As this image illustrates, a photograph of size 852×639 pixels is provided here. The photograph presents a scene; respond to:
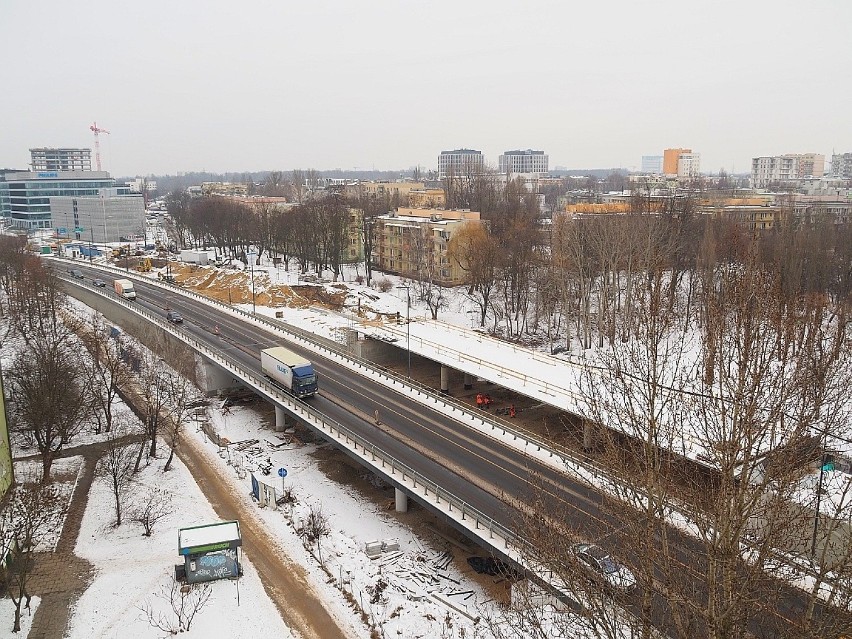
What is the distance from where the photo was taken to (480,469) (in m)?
28.6

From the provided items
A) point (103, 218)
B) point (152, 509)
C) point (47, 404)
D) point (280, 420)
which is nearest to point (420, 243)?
point (280, 420)

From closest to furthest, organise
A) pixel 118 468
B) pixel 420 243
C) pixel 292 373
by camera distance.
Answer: pixel 118 468
pixel 292 373
pixel 420 243

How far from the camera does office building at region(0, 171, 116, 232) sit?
153125 mm

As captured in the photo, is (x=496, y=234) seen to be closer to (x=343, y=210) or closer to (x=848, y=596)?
(x=343, y=210)

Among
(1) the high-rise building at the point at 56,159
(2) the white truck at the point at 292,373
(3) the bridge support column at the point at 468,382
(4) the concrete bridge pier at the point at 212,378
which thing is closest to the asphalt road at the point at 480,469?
(2) the white truck at the point at 292,373

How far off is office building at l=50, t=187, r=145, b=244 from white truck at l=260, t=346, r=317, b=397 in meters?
107

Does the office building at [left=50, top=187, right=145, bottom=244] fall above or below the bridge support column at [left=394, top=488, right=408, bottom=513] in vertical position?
above

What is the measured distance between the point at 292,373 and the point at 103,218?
114 metres

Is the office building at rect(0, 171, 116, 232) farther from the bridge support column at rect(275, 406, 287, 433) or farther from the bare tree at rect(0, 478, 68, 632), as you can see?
the bare tree at rect(0, 478, 68, 632)

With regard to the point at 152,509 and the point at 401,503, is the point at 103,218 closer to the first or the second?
the point at 152,509

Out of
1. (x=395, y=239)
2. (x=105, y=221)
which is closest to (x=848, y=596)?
(x=395, y=239)

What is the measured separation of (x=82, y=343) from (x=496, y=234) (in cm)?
4935

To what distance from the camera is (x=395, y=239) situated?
9331cm

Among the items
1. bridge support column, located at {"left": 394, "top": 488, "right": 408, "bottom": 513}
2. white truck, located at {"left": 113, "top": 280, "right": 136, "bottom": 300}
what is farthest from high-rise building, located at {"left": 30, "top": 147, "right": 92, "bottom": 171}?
bridge support column, located at {"left": 394, "top": 488, "right": 408, "bottom": 513}
